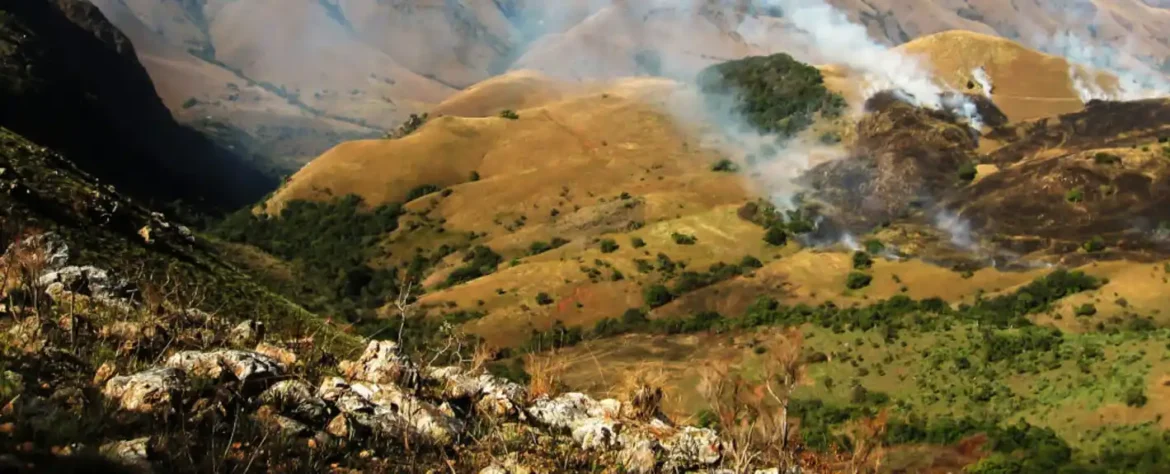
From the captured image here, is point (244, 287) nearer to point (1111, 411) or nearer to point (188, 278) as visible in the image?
point (188, 278)

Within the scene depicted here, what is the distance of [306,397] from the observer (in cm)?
673

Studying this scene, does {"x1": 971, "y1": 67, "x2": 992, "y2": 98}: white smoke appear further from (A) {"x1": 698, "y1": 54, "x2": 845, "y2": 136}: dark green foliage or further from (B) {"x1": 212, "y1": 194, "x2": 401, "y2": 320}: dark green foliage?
(B) {"x1": 212, "y1": 194, "x2": 401, "y2": 320}: dark green foliage

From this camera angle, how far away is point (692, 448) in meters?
8.03

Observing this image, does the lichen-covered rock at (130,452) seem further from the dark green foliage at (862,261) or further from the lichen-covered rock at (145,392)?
the dark green foliage at (862,261)

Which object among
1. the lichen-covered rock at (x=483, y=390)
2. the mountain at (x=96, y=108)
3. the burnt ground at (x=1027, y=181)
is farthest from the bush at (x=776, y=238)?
the lichen-covered rock at (x=483, y=390)

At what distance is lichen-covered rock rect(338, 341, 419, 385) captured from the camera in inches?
316

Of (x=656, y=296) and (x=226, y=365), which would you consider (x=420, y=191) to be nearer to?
(x=656, y=296)

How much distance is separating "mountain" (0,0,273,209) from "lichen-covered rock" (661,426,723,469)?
5139 inches

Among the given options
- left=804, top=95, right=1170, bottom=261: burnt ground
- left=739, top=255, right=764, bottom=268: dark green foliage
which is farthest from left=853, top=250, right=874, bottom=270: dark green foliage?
left=804, top=95, right=1170, bottom=261: burnt ground

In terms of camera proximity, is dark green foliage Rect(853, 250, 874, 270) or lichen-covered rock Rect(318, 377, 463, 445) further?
dark green foliage Rect(853, 250, 874, 270)

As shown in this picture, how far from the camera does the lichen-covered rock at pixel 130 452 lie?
4539 mm

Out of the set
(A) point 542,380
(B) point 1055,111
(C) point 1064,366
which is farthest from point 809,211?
(A) point 542,380

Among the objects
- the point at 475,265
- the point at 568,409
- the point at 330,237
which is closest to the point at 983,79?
the point at 475,265

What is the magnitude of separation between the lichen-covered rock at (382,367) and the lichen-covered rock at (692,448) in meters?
2.68
